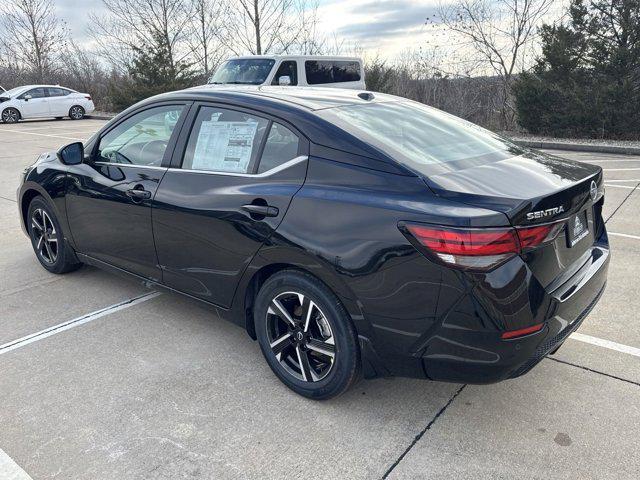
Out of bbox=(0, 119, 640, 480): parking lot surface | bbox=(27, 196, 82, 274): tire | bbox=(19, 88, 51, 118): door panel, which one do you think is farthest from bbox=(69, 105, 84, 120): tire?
bbox=(0, 119, 640, 480): parking lot surface

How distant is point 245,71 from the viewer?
39.1 feet

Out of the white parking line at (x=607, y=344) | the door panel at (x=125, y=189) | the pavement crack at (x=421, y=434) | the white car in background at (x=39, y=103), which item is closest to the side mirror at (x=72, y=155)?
the door panel at (x=125, y=189)

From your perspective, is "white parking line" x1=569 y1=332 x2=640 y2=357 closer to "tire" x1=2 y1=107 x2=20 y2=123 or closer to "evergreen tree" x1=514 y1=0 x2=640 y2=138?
"evergreen tree" x1=514 y1=0 x2=640 y2=138

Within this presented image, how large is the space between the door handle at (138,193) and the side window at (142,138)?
0.62 feet

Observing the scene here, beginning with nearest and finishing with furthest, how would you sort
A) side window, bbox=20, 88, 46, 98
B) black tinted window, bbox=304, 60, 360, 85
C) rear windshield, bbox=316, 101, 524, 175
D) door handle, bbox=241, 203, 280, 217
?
rear windshield, bbox=316, 101, 524, 175 → door handle, bbox=241, 203, 280, 217 → black tinted window, bbox=304, 60, 360, 85 → side window, bbox=20, 88, 46, 98

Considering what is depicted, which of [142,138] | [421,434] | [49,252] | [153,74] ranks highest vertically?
[153,74]

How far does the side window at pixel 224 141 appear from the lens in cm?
309

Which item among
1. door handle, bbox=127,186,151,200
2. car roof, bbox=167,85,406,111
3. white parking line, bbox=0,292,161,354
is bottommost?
white parking line, bbox=0,292,161,354

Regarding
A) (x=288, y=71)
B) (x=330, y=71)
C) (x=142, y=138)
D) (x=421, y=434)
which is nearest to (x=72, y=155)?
(x=142, y=138)

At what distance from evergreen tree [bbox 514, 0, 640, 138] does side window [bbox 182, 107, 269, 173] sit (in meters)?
12.4

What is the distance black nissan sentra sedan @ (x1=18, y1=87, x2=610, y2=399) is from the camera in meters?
2.31

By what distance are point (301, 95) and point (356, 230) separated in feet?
3.85

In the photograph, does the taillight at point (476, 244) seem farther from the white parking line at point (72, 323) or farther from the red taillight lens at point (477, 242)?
the white parking line at point (72, 323)

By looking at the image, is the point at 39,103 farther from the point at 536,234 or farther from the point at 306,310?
the point at 536,234
